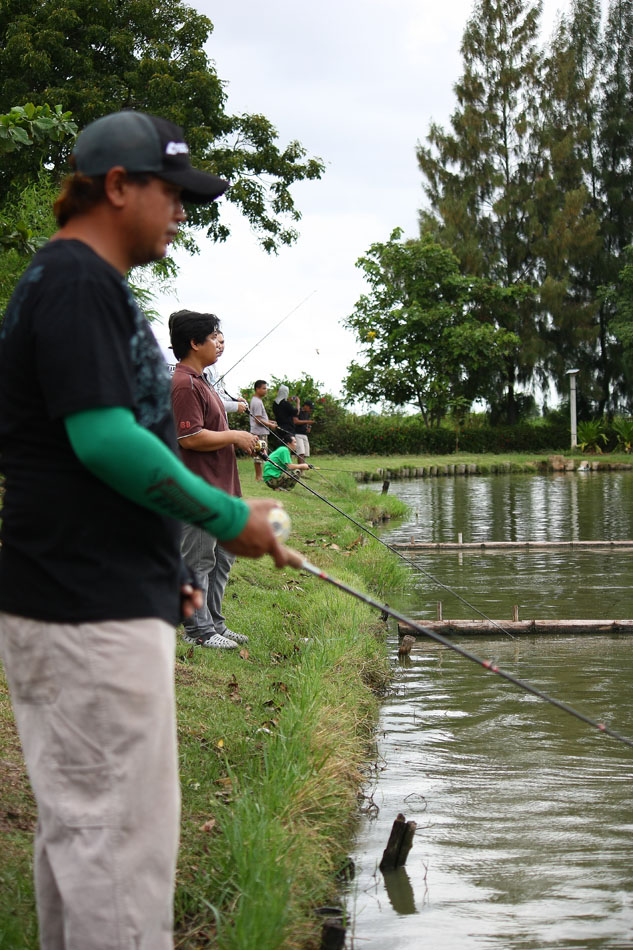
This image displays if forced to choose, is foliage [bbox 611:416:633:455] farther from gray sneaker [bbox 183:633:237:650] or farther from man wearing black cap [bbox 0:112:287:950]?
man wearing black cap [bbox 0:112:287:950]

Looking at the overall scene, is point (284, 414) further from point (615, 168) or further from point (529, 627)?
point (615, 168)

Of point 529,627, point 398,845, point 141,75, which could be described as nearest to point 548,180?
point 141,75

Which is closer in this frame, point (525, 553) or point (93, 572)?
point (93, 572)

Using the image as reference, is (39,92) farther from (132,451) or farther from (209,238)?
(132,451)

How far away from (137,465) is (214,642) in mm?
4018

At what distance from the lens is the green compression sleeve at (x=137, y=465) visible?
180 cm

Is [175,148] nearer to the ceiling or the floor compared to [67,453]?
nearer to the ceiling

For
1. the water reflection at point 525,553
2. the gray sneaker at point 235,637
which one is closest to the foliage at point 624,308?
the water reflection at point 525,553

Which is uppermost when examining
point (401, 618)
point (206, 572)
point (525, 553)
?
→ point (401, 618)

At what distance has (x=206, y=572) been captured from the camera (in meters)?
5.57

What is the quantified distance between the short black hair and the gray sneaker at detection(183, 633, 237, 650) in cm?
151

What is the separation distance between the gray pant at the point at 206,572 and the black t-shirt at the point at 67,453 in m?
3.34

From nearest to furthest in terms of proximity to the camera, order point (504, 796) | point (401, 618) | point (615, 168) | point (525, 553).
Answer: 1. point (401, 618)
2. point (504, 796)
3. point (525, 553)
4. point (615, 168)

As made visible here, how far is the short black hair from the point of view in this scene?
210 inches
